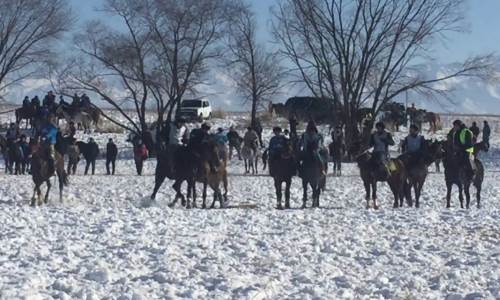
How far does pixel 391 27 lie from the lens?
154 feet

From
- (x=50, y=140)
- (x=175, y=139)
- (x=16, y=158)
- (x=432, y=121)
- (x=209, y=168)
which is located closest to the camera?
(x=209, y=168)

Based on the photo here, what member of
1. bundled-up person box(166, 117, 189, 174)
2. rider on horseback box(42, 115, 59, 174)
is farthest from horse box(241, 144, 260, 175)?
rider on horseback box(42, 115, 59, 174)

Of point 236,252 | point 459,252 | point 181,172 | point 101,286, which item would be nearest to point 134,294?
point 101,286

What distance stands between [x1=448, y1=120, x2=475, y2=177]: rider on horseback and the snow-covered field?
4.14 m

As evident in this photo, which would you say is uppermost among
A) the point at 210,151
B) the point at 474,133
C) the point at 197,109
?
the point at 197,109

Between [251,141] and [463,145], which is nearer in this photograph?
[463,145]

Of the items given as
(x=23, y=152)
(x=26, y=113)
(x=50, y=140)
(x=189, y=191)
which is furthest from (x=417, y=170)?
(x=26, y=113)

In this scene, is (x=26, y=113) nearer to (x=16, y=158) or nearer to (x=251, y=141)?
(x=16, y=158)

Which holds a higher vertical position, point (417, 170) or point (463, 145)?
point (463, 145)

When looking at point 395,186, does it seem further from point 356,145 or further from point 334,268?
point 356,145

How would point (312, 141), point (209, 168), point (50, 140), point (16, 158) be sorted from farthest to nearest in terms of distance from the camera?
point (16, 158) < point (50, 140) < point (209, 168) < point (312, 141)

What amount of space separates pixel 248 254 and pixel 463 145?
36.0 feet

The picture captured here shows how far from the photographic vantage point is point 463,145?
22062 millimetres

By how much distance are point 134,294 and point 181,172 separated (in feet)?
39.3
